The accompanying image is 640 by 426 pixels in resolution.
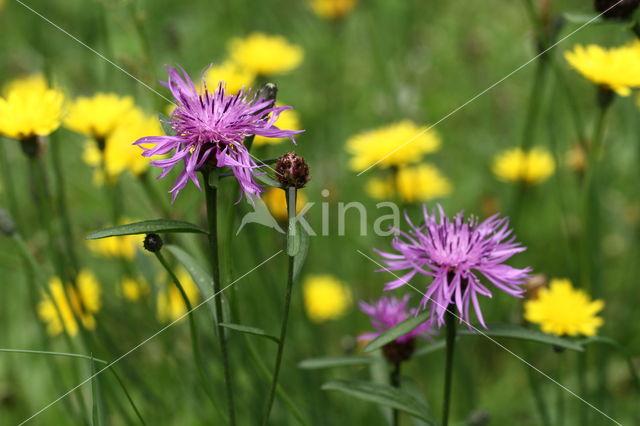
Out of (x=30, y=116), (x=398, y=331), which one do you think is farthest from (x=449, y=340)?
(x=30, y=116)

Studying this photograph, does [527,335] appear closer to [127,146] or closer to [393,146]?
[393,146]

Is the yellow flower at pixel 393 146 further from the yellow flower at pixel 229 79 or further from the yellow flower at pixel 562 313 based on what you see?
the yellow flower at pixel 562 313

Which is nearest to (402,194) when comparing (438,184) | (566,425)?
(438,184)

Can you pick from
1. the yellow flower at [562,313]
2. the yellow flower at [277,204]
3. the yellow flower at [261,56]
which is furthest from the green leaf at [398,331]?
the yellow flower at [261,56]

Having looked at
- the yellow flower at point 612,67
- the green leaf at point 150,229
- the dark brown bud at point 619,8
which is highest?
the dark brown bud at point 619,8

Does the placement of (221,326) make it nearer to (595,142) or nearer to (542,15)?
(595,142)

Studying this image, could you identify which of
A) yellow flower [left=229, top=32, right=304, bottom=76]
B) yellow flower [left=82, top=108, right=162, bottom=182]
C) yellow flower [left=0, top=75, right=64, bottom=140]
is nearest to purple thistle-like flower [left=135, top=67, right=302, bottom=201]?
yellow flower [left=0, top=75, right=64, bottom=140]
